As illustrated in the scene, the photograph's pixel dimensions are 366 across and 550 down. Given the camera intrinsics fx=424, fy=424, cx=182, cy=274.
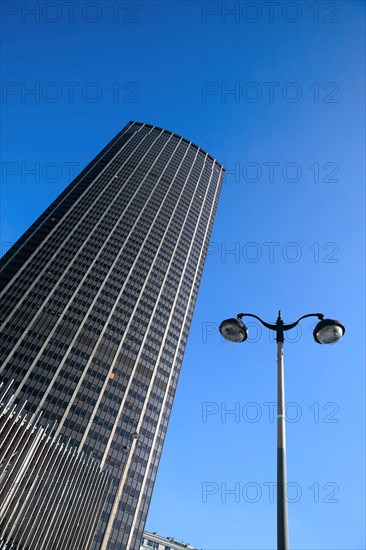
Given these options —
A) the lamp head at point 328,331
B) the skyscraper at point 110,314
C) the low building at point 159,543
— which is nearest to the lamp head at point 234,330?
the lamp head at point 328,331

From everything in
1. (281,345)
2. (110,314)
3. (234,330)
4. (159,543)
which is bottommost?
(234,330)

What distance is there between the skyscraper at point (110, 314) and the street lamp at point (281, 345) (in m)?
85.3

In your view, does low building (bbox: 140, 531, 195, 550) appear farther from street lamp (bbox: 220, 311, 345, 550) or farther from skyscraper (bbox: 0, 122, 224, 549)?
street lamp (bbox: 220, 311, 345, 550)

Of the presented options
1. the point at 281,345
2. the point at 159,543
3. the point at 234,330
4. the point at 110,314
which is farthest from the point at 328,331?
the point at 159,543

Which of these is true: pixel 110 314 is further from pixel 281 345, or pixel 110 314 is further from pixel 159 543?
pixel 281 345

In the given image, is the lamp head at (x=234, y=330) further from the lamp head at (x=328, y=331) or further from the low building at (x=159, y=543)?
the low building at (x=159, y=543)

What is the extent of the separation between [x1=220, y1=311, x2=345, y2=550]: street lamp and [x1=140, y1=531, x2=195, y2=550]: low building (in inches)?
6065

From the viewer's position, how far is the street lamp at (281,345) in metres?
8.57

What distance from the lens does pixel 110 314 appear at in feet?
422

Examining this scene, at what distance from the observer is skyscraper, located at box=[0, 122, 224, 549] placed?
345 feet

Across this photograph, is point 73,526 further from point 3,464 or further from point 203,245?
point 203,245

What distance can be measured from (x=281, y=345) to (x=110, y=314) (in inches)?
4729

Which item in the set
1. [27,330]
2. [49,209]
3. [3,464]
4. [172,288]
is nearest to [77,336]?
[27,330]

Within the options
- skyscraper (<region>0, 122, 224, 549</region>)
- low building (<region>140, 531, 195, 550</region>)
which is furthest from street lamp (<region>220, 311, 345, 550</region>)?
low building (<region>140, 531, 195, 550</region>)
